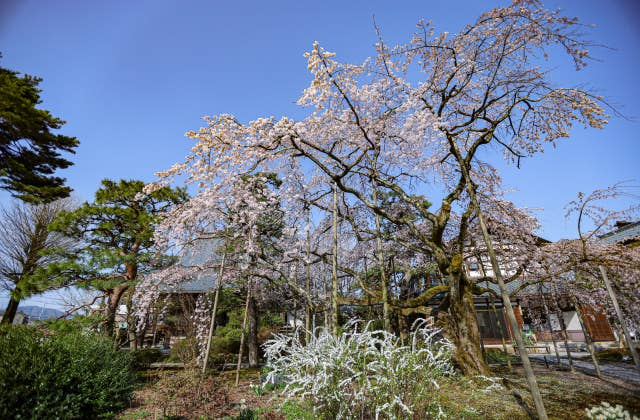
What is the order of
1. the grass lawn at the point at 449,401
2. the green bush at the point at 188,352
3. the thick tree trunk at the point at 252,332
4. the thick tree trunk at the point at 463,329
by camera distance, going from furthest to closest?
the thick tree trunk at the point at 252,332
the thick tree trunk at the point at 463,329
the green bush at the point at 188,352
the grass lawn at the point at 449,401

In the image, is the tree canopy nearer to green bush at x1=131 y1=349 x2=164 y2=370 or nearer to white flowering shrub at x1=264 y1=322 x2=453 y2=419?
green bush at x1=131 y1=349 x2=164 y2=370

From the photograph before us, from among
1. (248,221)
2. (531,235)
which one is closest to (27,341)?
(248,221)

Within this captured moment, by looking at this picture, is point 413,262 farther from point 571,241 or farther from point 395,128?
point 395,128

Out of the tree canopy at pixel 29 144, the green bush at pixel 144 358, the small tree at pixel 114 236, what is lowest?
the green bush at pixel 144 358

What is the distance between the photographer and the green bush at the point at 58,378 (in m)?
4.09

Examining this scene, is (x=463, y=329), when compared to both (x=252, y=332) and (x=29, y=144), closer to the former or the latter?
(x=252, y=332)

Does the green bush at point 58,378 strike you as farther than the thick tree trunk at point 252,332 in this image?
No

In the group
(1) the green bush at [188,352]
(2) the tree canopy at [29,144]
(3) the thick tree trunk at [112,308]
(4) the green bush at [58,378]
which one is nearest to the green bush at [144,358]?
(3) the thick tree trunk at [112,308]

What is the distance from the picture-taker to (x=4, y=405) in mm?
3854

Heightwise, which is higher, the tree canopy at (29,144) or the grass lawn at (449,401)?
the tree canopy at (29,144)

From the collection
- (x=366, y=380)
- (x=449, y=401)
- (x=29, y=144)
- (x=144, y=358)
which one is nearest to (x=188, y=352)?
(x=366, y=380)

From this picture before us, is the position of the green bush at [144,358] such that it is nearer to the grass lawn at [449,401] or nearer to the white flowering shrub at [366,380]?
the grass lawn at [449,401]

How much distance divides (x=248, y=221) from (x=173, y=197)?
4.25 metres

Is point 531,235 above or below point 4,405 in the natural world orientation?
above
